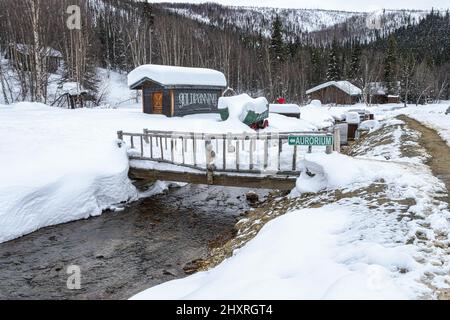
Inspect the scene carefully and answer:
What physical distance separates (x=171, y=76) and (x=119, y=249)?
55.4 feet

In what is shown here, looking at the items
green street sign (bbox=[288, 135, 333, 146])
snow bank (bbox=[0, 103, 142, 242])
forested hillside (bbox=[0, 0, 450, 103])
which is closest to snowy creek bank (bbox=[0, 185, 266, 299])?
snow bank (bbox=[0, 103, 142, 242])

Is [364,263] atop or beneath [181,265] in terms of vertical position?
atop

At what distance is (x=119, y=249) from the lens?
28.2 feet

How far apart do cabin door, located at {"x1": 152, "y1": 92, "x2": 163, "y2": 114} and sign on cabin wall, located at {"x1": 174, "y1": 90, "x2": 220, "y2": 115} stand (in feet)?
3.82

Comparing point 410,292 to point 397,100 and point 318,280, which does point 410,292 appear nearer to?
point 318,280

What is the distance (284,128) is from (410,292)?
22.0 m

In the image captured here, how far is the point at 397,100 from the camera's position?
63219mm

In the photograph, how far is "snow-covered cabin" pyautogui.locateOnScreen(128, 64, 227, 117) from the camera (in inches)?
927

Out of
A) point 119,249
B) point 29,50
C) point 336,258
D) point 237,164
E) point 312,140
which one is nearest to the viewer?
point 336,258

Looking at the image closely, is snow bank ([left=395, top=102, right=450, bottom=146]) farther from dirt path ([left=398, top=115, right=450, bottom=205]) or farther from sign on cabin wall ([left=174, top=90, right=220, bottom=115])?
sign on cabin wall ([left=174, top=90, right=220, bottom=115])

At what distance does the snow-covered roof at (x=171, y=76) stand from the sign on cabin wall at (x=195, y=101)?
2.19 feet

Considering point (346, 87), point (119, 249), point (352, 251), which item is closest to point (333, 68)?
point (346, 87)

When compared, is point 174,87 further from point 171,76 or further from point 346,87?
point 346,87
